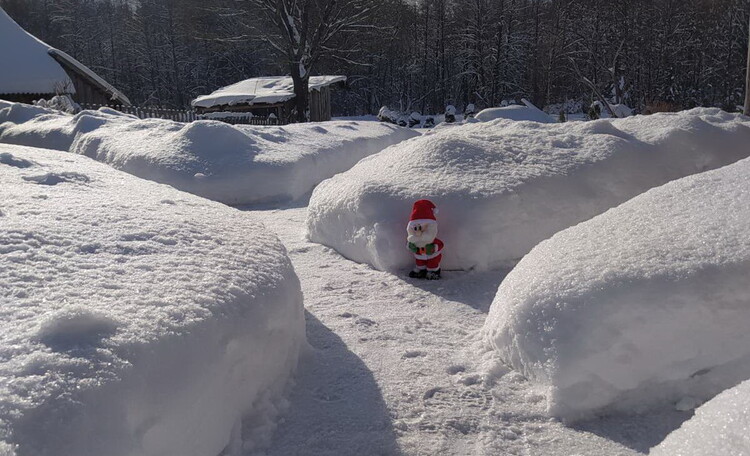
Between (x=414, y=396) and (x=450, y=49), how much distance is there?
3528cm

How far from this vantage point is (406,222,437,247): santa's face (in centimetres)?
403

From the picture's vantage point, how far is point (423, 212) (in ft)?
13.4

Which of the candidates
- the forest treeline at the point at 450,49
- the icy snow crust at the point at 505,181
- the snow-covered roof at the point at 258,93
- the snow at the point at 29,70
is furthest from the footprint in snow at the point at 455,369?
the forest treeline at the point at 450,49

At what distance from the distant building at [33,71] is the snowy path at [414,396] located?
17137 millimetres

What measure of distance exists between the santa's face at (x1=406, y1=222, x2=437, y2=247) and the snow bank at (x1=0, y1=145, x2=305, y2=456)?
123 cm

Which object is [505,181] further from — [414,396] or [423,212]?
[414,396]

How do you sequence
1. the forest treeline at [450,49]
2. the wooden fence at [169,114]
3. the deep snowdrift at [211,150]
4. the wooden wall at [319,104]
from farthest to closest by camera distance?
the forest treeline at [450,49] < the wooden wall at [319,104] < the wooden fence at [169,114] < the deep snowdrift at [211,150]

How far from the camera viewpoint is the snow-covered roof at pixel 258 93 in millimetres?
A: 19688

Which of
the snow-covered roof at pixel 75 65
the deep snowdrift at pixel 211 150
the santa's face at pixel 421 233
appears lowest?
the santa's face at pixel 421 233

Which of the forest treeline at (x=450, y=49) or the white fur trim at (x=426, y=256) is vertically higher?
the forest treeline at (x=450, y=49)

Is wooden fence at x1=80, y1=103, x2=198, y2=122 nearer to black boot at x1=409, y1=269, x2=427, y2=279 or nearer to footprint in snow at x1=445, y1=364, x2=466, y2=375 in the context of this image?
black boot at x1=409, y1=269, x2=427, y2=279

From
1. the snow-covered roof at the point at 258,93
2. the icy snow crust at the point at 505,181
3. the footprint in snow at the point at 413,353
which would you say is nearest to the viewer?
the footprint in snow at the point at 413,353

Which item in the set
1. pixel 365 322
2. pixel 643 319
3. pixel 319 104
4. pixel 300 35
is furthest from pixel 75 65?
pixel 643 319

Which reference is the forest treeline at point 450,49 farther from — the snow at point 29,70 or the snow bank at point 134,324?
the snow bank at point 134,324
